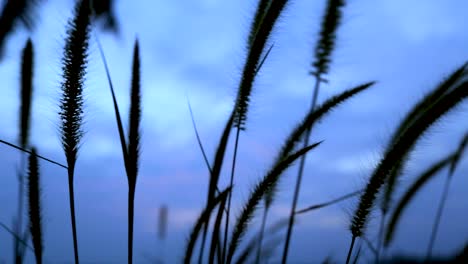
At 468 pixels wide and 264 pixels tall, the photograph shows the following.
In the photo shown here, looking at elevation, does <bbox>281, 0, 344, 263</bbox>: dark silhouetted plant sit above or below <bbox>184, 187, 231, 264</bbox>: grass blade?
above

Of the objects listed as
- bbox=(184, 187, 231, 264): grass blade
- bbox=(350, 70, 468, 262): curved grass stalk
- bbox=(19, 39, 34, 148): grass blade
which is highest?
bbox=(19, 39, 34, 148): grass blade

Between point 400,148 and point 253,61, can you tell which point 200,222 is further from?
point 400,148

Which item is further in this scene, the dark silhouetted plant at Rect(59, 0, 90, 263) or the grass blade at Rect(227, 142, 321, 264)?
the grass blade at Rect(227, 142, 321, 264)

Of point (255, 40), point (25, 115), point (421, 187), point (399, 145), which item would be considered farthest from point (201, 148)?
point (421, 187)

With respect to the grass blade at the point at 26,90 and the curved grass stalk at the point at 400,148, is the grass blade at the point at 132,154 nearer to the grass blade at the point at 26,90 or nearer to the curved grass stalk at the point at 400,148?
the curved grass stalk at the point at 400,148

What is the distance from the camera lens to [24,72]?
1.94 m

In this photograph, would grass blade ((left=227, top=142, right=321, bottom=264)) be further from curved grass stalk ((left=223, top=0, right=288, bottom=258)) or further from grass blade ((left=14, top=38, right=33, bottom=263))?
grass blade ((left=14, top=38, right=33, bottom=263))

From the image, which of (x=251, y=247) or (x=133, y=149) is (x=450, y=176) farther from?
(x=133, y=149)

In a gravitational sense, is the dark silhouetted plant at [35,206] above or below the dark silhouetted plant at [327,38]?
below

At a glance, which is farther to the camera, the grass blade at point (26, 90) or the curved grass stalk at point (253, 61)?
the grass blade at point (26, 90)

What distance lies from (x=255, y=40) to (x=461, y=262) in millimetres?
854

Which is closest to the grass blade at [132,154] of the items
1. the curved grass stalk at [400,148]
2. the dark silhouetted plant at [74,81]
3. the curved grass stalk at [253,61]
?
the dark silhouetted plant at [74,81]

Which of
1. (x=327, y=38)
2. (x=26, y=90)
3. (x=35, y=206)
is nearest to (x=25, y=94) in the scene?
(x=26, y=90)

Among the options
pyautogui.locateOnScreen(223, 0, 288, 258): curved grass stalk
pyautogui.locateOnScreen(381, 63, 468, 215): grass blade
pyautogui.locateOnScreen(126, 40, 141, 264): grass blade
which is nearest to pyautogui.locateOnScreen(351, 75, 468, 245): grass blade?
pyautogui.locateOnScreen(381, 63, 468, 215): grass blade
